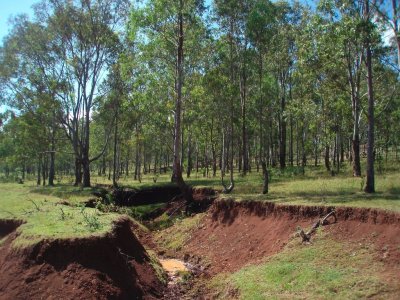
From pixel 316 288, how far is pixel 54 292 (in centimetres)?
758

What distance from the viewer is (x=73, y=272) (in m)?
13.0

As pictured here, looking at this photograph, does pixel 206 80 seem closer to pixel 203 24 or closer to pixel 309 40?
pixel 203 24

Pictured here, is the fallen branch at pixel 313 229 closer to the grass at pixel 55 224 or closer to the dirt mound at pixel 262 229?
the dirt mound at pixel 262 229

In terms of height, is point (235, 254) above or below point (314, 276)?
below

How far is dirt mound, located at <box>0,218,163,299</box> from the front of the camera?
12.5 metres

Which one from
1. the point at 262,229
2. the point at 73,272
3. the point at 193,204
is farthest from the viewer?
the point at 193,204

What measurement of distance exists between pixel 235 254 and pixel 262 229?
169 centimetres

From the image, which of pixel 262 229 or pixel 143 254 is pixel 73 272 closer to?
pixel 143 254

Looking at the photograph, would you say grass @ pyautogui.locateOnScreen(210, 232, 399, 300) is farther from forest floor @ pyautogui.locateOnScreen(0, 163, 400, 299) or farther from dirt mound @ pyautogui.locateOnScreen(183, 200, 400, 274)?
dirt mound @ pyautogui.locateOnScreen(183, 200, 400, 274)

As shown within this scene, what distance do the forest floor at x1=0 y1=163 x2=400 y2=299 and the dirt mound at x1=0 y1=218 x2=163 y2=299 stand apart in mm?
33

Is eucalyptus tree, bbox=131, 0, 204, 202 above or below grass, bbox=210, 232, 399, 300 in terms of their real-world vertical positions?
above

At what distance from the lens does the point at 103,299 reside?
490 inches

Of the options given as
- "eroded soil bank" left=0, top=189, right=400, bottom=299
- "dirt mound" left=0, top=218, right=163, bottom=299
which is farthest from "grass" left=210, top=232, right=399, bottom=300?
"dirt mound" left=0, top=218, right=163, bottom=299

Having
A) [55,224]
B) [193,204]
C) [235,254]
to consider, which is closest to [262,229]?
[235,254]
